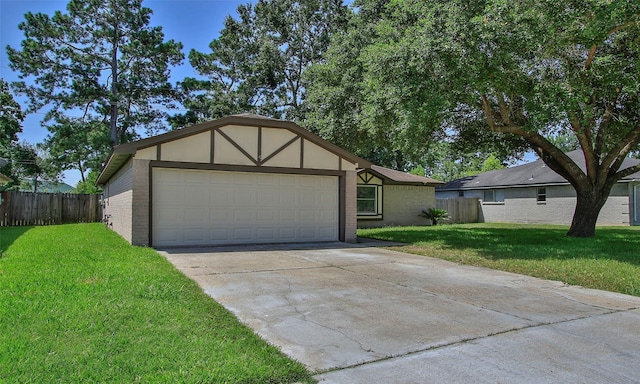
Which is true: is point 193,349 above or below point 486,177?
below

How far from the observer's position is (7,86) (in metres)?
28.3

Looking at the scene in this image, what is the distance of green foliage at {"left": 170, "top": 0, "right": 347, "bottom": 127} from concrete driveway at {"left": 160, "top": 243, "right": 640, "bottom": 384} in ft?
80.0

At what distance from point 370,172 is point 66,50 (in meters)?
22.4

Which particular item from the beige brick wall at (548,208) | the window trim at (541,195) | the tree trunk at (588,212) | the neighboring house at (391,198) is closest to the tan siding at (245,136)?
the neighboring house at (391,198)

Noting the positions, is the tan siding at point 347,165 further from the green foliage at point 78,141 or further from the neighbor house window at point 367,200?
the green foliage at point 78,141

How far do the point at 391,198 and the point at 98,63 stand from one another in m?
22.4

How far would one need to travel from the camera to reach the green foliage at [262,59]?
3142cm

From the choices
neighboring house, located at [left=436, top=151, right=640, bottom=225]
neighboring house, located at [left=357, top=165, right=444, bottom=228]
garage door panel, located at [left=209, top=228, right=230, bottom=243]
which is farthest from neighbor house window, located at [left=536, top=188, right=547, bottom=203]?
garage door panel, located at [left=209, top=228, right=230, bottom=243]

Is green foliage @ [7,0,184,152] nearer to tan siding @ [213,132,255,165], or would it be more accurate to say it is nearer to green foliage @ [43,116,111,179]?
green foliage @ [43,116,111,179]

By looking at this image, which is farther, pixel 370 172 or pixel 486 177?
pixel 486 177

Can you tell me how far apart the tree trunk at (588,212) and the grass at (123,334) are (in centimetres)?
1267

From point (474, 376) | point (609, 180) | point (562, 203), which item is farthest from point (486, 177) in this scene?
point (474, 376)

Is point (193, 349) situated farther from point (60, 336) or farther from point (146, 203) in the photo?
point (146, 203)

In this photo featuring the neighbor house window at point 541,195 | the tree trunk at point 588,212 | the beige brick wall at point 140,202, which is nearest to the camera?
the beige brick wall at point 140,202
